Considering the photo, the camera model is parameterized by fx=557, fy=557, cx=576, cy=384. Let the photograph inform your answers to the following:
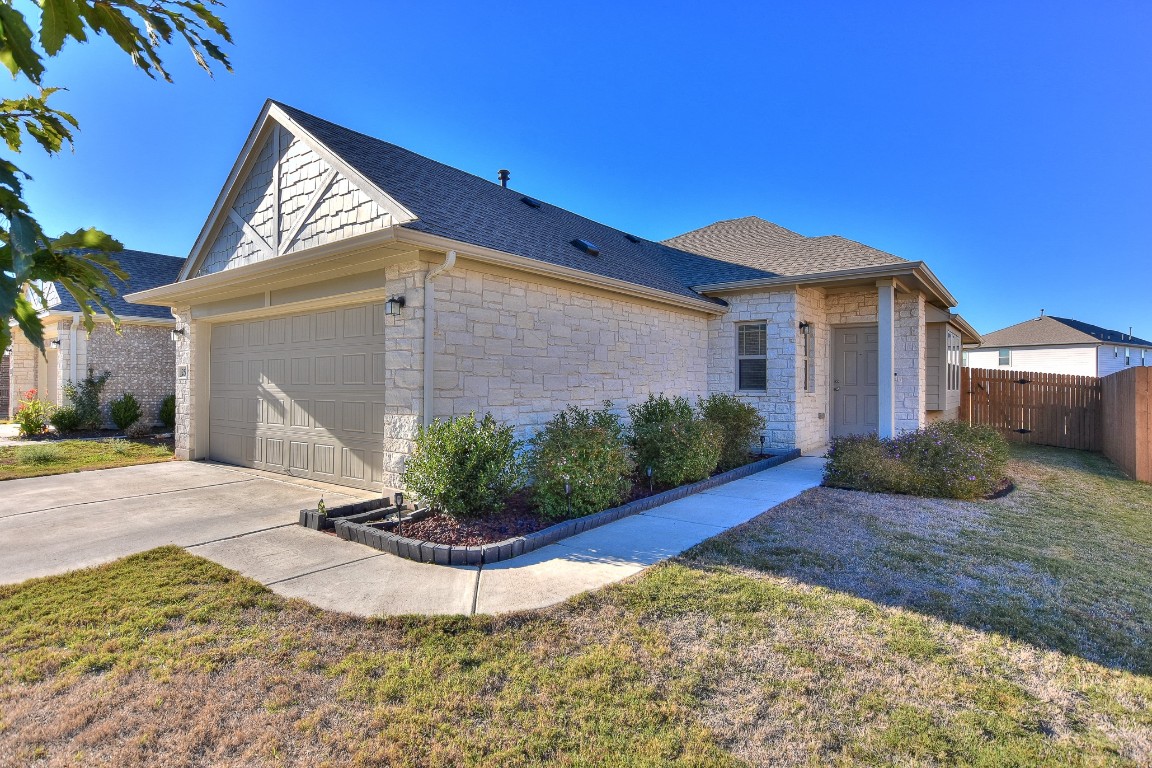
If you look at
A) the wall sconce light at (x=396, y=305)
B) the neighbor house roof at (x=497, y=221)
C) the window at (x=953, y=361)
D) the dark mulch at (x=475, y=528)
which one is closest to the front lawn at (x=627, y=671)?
the dark mulch at (x=475, y=528)

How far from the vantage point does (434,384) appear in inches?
251

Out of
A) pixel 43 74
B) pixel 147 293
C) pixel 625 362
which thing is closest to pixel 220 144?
pixel 147 293

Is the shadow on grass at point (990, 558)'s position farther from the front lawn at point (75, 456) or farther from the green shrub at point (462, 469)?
the front lawn at point (75, 456)

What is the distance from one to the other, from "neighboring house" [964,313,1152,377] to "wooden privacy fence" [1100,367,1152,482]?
2098 centimetres

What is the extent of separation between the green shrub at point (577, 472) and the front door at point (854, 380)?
7303mm

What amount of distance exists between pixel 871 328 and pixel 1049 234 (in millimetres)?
12013

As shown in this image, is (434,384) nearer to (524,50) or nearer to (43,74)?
(43,74)

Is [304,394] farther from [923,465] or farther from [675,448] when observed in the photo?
[923,465]

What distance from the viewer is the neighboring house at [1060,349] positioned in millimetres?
29109

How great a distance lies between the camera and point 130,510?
20.9ft

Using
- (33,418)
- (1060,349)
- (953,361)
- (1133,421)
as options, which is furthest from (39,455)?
(1060,349)

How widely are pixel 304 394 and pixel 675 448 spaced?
544 cm

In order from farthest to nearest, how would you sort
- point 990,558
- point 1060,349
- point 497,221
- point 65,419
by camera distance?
point 1060,349, point 65,419, point 497,221, point 990,558

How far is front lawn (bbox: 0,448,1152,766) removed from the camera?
92.8 inches
